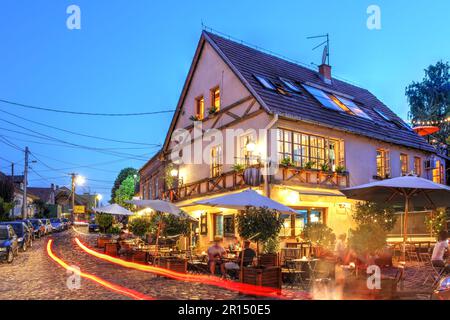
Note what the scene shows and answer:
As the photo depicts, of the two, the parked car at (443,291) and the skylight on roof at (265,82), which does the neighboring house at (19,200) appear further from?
the parked car at (443,291)

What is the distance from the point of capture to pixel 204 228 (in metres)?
21.9

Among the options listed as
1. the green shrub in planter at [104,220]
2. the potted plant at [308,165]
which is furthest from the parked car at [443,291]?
the green shrub in planter at [104,220]

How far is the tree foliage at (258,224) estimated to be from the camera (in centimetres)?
1216

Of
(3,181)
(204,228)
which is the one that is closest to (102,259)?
(204,228)

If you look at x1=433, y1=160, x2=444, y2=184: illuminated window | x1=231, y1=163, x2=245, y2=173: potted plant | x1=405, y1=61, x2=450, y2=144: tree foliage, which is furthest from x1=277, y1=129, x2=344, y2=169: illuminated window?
x1=405, y1=61, x2=450, y2=144: tree foliage

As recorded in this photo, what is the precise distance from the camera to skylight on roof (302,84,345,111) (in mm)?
20761

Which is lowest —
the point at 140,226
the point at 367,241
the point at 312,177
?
the point at 140,226

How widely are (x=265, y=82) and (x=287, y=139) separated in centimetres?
318

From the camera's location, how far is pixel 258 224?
1214cm

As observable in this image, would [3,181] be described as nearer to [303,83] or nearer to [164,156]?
[164,156]

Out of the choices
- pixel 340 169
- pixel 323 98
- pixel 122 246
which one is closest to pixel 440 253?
pixel 340 169

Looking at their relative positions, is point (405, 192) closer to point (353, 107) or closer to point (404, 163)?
point (353, 107)
